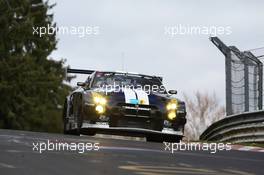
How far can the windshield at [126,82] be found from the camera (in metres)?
14.0

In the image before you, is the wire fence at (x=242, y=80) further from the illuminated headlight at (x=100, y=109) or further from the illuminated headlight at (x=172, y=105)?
the illuminated headlight at (x=100, y=109)

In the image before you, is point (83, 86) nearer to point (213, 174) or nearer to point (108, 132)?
point (108, 132)

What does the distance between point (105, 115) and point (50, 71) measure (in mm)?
31266

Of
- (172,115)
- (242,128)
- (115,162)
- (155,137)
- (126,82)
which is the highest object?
(126,82)

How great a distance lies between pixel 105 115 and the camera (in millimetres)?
13125

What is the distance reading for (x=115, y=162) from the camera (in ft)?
23.2

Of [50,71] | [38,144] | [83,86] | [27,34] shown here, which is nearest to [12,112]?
[27,34]

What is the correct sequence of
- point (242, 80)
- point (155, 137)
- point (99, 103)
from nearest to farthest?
point (99, 103) < point (242, 80) < point (155, 137)

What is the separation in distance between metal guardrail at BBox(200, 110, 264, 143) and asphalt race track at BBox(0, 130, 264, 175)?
5267 mm

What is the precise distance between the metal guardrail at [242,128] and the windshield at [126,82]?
1975mm

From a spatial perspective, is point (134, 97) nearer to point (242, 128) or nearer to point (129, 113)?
point (129, 113)

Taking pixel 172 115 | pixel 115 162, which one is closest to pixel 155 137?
pixel 172 115

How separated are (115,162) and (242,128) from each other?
849cm

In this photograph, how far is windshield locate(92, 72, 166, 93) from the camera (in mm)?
14008
